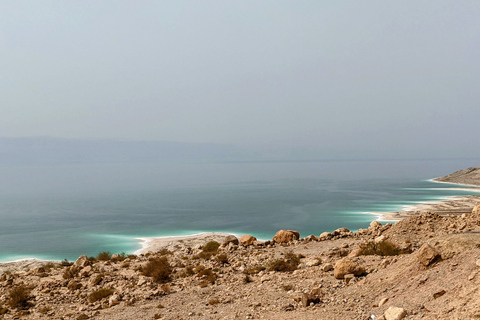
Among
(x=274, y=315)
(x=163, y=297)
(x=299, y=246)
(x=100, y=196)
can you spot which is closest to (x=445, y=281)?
(x=274, y=315)

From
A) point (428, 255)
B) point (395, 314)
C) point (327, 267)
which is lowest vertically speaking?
point (327, 267)

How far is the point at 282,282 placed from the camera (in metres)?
13.4

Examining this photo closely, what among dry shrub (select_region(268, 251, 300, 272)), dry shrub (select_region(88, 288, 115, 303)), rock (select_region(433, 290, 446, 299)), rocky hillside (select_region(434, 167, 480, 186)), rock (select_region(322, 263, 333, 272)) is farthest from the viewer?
rocky hillside (select_region(434, 167, 480, 186))

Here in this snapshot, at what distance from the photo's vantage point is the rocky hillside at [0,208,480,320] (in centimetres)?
890

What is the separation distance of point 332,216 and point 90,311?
168 feet

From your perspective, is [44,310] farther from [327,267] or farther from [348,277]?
[348,277]

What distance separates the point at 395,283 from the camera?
32.6 feet

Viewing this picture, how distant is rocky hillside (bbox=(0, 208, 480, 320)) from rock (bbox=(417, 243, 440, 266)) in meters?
0.02

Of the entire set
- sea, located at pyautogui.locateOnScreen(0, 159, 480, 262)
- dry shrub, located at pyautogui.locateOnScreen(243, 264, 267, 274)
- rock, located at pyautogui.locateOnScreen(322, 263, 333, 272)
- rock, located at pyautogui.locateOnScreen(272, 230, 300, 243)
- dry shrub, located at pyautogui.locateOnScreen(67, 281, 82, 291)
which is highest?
rock, located at pyautogui.locateOnScreen(322, 263, 333, 272)

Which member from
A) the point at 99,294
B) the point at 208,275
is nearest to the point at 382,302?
the point at 208,275

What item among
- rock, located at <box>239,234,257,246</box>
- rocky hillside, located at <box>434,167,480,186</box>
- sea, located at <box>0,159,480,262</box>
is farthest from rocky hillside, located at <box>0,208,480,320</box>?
rocky hillside, located at <box>434,167,480,186</box>

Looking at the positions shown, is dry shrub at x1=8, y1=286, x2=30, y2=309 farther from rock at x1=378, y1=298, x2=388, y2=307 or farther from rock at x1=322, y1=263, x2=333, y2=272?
rock at x1=378, y1=298, x2=388, y2=307

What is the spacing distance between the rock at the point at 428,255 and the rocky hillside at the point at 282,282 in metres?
0.02

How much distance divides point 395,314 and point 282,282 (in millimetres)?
5875
